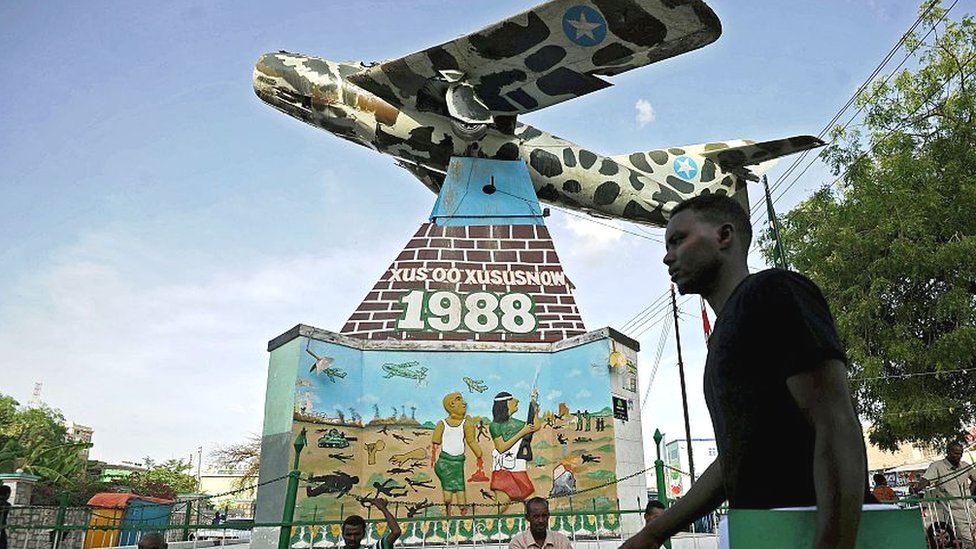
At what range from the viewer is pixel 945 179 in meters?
13.4

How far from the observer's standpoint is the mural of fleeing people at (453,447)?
862 centimetres

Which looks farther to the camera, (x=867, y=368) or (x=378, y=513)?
(x=867, y=368)

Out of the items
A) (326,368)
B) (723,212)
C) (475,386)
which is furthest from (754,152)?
(723,212)

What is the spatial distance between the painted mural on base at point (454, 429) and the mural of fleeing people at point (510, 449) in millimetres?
13

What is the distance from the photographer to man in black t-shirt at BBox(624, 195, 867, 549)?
4.04 ft

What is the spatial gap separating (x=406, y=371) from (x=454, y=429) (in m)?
1.00

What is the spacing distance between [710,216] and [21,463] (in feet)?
109

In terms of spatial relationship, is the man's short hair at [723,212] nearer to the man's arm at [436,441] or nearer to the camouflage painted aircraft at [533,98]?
the camouflage painted aircraft at [533,98]

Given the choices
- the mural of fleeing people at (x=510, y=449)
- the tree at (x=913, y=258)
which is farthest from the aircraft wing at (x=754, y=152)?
the mural of fleeing people at (x=510, y=449)

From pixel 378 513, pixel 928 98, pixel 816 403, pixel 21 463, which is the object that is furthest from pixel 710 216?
pixel 21 463

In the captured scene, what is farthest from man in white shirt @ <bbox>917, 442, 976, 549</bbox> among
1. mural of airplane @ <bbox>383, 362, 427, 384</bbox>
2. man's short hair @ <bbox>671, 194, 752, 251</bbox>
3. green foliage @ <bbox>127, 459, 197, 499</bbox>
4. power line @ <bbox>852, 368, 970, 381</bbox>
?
green foliage @ <bbox>127, 459, 197, 499</bbox>

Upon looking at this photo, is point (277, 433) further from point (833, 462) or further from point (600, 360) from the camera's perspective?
point (833, 462)

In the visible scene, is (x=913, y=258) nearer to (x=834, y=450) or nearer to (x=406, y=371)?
(x=406, y=371)

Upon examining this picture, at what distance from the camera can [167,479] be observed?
155 feet
